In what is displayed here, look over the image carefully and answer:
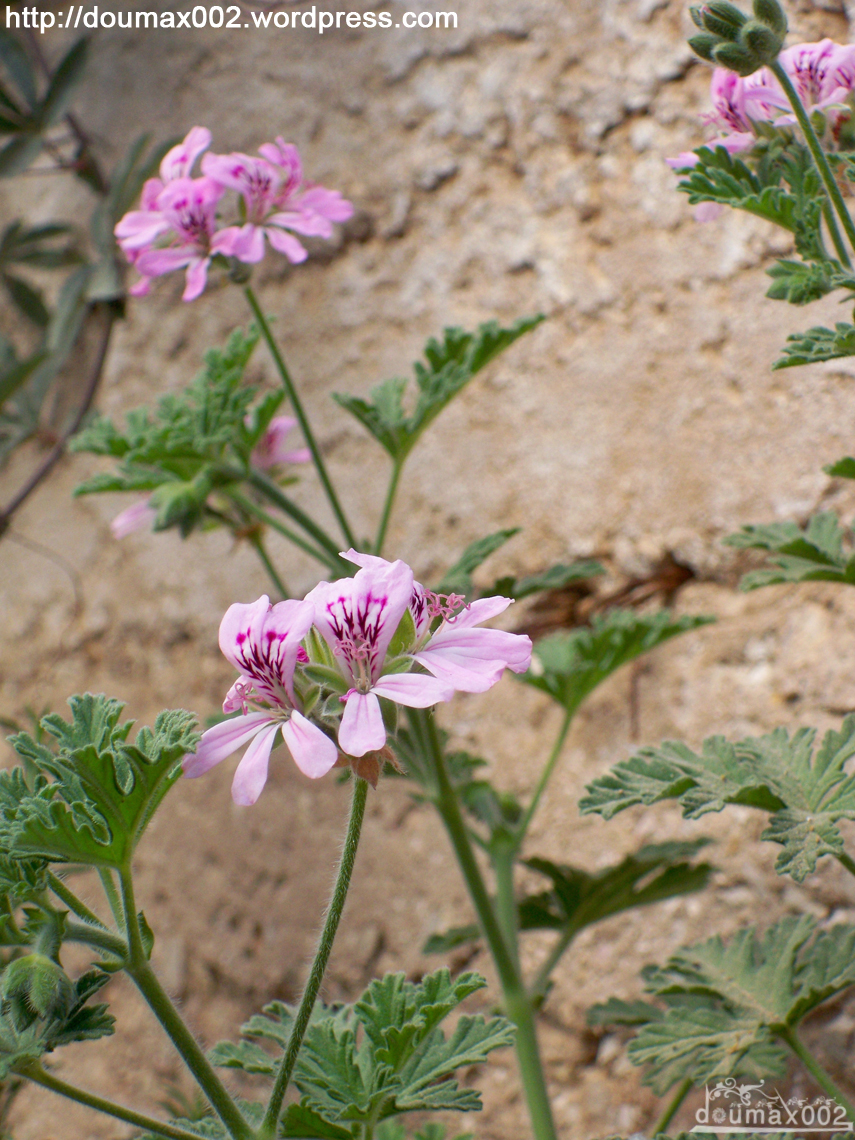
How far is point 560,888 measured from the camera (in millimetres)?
1305

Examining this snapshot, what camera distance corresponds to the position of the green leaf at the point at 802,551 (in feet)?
3.50

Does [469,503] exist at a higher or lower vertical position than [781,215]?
lower

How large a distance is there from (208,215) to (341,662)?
0.67 m

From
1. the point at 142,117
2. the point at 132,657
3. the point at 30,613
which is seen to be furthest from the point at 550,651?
the point at 142,117

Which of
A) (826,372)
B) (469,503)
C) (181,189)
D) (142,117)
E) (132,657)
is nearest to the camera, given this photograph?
(181,189)

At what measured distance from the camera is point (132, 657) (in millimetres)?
2107

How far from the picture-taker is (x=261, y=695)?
730mm

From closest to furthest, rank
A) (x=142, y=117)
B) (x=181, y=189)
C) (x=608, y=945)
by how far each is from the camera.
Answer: (x=181, y=189) → (x=608, y=945) → (x=142, y=117)

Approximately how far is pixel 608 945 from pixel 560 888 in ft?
0.95

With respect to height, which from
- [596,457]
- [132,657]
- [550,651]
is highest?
[596,457]

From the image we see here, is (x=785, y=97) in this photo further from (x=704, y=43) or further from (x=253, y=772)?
(x=253, y=772)

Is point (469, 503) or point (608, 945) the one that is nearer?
point (608, 945)

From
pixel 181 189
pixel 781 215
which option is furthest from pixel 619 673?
pixel 181 189

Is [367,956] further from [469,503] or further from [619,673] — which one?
[469,503]
